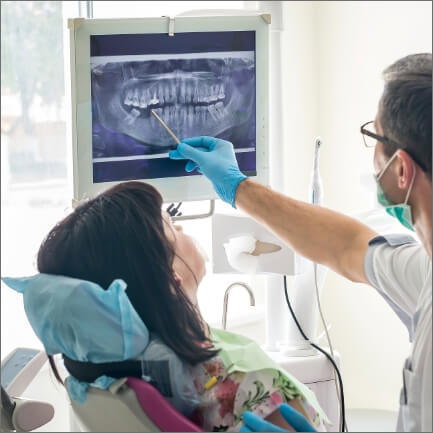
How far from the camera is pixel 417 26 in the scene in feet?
10.6

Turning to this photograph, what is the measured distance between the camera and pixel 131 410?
127 cm

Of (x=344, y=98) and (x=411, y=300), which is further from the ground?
(x=344, y=98)

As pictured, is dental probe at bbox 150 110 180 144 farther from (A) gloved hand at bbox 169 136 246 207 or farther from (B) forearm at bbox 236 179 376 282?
(B) forearm at bbox 236 179 376 282

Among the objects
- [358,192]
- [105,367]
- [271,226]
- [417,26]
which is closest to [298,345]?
[271,226]

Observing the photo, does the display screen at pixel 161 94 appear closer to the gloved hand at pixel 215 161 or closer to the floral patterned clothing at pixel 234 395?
the gloved hand at pixel 215 161

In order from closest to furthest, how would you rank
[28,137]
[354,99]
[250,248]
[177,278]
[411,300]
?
[411,300], [177,278], [250,248], [28,137], [354,99]

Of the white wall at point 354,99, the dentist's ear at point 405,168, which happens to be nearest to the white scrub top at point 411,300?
the dentist's ear at point 405,168

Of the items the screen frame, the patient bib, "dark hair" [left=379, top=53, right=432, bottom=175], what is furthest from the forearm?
"dark hair" [left=379, top=53, right=432, bottom=175]

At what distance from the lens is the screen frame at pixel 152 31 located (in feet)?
5.38

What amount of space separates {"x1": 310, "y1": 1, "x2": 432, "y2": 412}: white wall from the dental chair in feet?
4.96

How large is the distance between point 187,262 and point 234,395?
0.27 metres

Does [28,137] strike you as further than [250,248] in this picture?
Yes

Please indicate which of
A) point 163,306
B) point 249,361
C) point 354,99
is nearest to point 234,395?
point 249,361

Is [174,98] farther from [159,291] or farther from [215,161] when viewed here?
[159,291]
